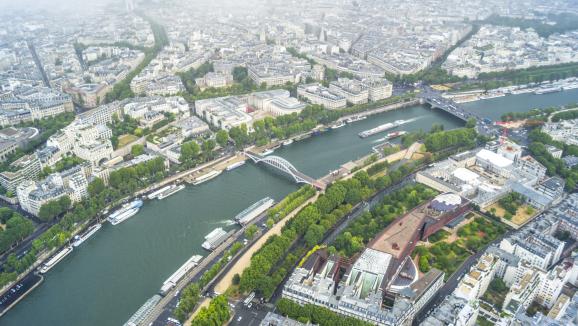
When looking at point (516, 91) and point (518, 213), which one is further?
point (516, 91)


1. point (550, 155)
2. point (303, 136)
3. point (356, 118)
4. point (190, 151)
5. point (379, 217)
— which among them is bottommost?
point (303, 136)

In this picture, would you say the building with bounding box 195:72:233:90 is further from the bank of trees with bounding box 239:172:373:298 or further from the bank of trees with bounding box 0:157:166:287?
the bank of trees with bounding box 239:172:373:298

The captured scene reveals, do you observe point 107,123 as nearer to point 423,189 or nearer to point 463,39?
point 423,189

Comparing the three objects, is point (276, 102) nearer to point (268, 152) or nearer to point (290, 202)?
point (268, 152)

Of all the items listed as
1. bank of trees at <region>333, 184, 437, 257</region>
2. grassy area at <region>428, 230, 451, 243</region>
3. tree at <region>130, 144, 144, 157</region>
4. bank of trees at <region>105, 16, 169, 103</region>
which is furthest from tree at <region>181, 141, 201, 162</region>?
grassy area at <region>428, 230, 451, 243</region>

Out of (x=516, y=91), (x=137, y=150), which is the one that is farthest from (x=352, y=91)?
(x=137, y=150)

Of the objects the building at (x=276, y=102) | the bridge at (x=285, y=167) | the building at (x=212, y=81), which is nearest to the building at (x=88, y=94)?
the building at (x=212, y=81)

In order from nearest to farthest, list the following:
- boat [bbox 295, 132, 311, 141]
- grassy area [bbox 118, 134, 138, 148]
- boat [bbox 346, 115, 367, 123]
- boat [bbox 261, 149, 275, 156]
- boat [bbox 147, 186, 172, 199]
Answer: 1. boat [bbox 147, 186, 172, 199]
2. boat [bbox 261, 149, 275, 156]
3. grassy area [bbox 118, 134, 138, 148]
4. boat [bbox 295, 132, 311, 141]
5. boat [bbox 346, 115, 367, 123]
